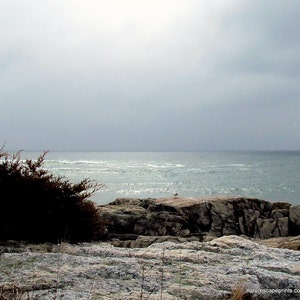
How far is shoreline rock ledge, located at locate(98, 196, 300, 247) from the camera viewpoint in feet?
38.8

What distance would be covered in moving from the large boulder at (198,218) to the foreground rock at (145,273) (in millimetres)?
4710

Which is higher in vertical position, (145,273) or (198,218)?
(145,273)

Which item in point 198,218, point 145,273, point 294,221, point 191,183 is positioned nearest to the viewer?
point 145,273

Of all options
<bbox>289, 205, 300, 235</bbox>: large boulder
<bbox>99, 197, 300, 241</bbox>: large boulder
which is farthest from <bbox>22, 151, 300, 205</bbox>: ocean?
<bbox>289, 205, 300, 235</bbox>: large boulder

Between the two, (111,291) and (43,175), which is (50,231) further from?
(111,291)

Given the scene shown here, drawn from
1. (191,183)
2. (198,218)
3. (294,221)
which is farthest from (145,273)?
(191,183)

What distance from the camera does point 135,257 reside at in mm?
6219

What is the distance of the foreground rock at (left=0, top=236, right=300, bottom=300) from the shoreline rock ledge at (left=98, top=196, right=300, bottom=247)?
4195 mm

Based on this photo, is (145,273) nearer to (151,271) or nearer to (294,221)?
(151,271)

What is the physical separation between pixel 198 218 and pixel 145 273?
25.3 feet

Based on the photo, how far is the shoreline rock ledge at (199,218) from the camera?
11820mm

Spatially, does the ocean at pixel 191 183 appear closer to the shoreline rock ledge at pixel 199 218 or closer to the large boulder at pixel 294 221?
the shoreline rock ledge at pixel 199 218

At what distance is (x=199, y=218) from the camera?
12.8m

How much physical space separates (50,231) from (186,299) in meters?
3.91
